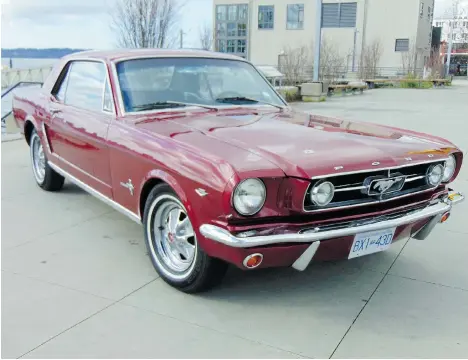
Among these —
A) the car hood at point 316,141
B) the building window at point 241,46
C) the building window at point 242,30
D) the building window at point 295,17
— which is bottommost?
the car hood at point 316,141

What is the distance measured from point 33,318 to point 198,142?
144 centimetres

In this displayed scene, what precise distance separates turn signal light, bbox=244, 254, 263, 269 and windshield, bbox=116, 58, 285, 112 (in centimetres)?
173

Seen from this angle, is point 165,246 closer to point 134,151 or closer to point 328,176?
point 134,151

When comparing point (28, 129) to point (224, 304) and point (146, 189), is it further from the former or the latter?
point (224, 304)

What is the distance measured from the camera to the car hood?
3.05 m

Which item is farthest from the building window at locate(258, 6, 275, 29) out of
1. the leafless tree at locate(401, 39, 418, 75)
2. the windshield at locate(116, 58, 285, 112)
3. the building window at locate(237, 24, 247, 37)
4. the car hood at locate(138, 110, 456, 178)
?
the car hood at locate(138, 110, 456, 178)

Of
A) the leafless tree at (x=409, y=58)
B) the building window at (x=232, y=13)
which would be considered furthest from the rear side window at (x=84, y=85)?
the building window at (x=232, y=13)

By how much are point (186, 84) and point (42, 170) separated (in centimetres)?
245

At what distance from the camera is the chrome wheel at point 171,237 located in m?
3.46

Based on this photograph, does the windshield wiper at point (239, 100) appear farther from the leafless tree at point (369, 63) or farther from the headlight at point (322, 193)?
the leafless tree at point (369, 63)

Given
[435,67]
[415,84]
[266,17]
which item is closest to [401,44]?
[435,67]

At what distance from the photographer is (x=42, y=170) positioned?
602cm

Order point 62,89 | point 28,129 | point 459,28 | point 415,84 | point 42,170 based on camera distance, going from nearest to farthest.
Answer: point 62,89 < point 42,170 < point 28,129 < point 415,84 < point 459,28

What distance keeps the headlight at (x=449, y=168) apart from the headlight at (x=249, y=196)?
1.55 m
